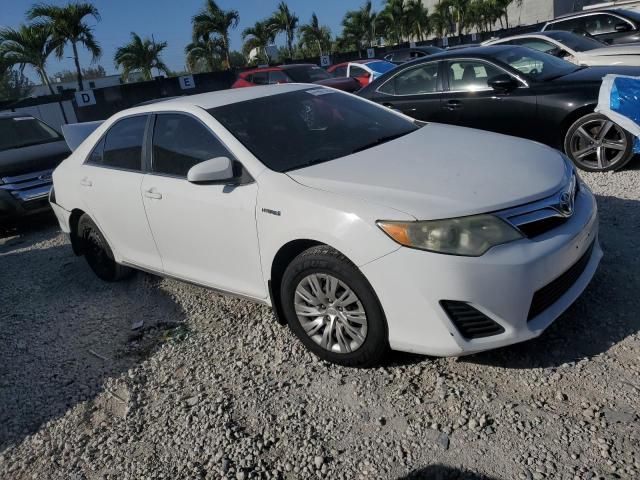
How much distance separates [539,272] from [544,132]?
12.5ft

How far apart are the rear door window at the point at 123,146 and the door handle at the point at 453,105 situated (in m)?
3.89

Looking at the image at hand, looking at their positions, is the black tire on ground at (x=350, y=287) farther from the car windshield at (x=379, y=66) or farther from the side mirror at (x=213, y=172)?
the car windshield at (x=379, y=66)

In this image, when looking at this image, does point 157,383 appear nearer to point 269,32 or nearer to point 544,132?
point 544,132

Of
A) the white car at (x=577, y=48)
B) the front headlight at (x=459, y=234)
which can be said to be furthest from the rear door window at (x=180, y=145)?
the white car at (x=577, y=48)

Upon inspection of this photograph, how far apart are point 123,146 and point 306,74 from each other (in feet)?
34.7

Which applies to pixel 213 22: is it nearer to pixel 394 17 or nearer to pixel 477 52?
pixel 394 17

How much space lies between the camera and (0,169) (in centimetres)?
695

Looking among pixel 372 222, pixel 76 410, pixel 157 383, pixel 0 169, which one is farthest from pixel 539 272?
pixel 0 169

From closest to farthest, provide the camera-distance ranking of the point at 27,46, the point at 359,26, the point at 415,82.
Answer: the point at 415,82
the point at 27,46
the point at 359,26

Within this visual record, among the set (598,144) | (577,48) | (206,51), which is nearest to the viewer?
(598,144)

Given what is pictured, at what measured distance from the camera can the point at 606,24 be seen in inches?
442

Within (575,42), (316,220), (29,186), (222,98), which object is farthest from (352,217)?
(575,42)

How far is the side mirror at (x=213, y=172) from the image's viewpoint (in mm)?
3021

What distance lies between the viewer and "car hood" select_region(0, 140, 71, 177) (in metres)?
7.04
